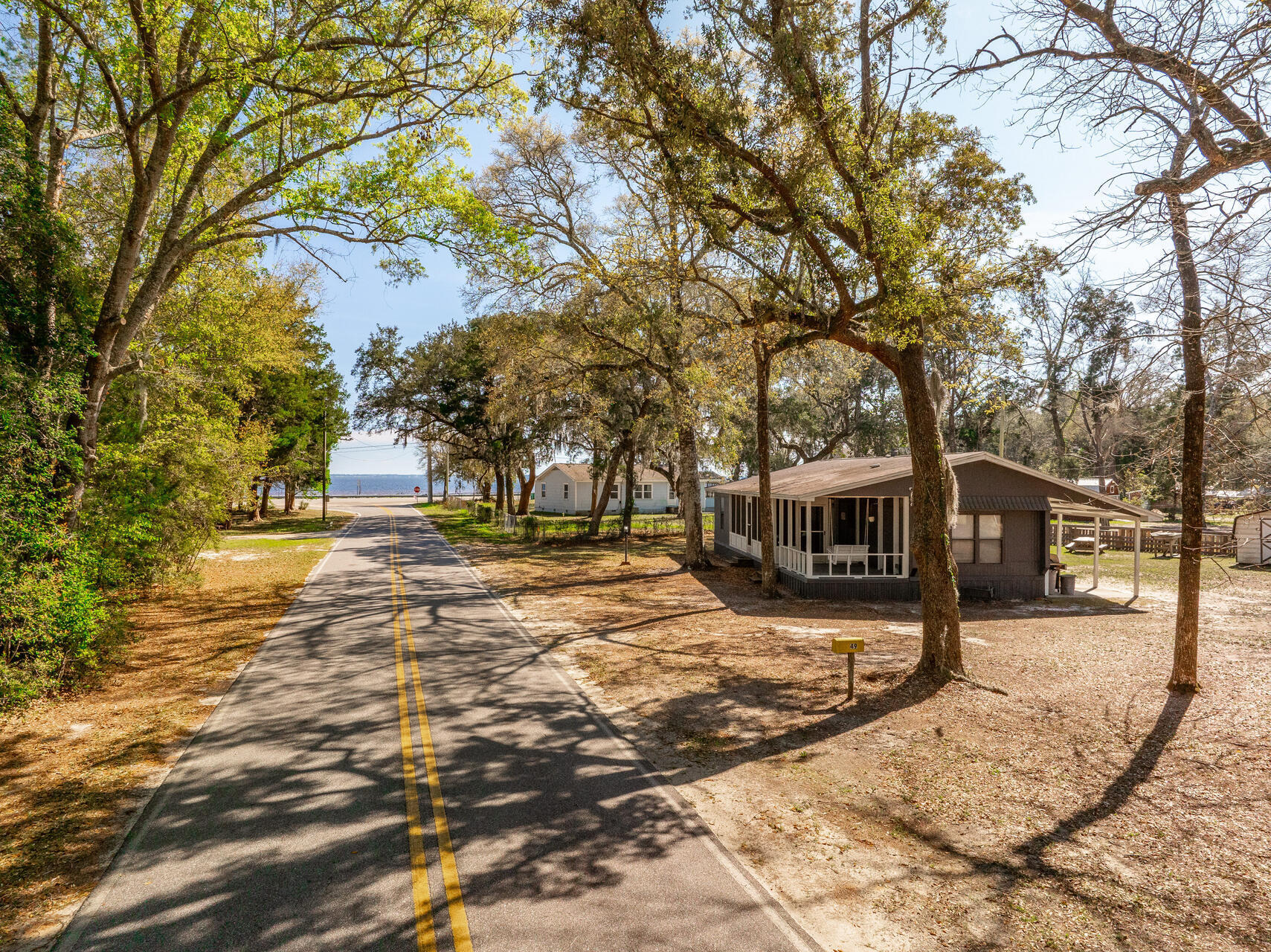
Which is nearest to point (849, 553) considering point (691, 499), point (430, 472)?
point (691, 499)

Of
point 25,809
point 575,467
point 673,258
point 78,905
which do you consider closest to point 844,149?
point 673,258

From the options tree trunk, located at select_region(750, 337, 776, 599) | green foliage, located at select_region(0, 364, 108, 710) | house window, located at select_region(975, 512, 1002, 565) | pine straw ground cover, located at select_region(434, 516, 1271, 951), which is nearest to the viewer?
pine straw ground cover, located at select_region(434, 516, 1271, 951)

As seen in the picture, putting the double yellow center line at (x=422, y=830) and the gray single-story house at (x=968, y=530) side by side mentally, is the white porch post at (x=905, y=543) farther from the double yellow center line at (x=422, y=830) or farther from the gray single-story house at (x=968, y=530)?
the double yellow center line at (x=422, y=830)

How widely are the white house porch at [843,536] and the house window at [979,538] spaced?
67.9 inches

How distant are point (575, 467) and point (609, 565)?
3617cm

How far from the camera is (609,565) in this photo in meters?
26.5

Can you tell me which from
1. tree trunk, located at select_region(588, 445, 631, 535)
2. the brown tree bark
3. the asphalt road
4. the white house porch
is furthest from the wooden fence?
the asphalt road

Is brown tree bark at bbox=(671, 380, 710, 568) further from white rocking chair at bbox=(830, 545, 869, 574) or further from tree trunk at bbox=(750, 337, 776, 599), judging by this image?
white rocking chair at bbox=(830, 545, 869, 574)

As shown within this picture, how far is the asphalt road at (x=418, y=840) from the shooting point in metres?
4.47

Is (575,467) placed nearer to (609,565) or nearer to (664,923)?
(609,565)

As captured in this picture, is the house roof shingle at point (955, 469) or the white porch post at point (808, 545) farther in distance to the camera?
the white porch post at point (808, 545)

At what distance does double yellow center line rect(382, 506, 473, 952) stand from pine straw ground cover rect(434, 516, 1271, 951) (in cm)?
238

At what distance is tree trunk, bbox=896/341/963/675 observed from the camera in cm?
1056

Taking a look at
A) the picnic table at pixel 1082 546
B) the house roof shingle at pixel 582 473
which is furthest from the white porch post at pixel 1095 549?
the house roof shingle at pixel 582 473
